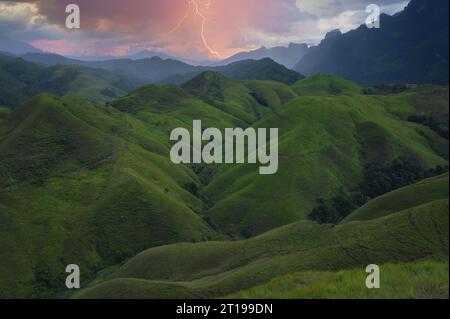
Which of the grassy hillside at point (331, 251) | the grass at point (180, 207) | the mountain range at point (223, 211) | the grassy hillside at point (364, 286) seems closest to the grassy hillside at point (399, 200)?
the mountain range at point (223, 211)

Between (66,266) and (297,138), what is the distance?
322 feet

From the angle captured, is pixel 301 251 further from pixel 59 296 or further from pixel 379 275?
pixel 59 296

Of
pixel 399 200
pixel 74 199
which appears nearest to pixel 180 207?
pixel 74 199

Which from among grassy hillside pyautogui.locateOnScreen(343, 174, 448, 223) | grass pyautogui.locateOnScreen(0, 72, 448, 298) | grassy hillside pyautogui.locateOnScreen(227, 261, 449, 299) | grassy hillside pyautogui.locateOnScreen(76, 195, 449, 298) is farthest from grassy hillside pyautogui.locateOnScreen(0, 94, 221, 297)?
grassy hillside pyautogui.locateOnScreen(227, 261, 449, 299)

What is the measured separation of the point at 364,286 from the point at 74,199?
107566 mm

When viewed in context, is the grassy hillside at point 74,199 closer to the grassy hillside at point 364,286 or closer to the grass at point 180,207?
the grass at point 180,207

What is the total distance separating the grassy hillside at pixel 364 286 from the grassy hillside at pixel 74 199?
3104 inches

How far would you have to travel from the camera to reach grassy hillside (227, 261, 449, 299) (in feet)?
62.8

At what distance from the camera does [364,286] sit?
20734 mm

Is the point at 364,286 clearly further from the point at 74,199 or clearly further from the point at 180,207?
the point at 74,199

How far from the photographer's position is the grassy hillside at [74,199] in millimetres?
96938

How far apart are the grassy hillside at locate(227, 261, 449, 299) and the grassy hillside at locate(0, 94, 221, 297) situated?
259ft
